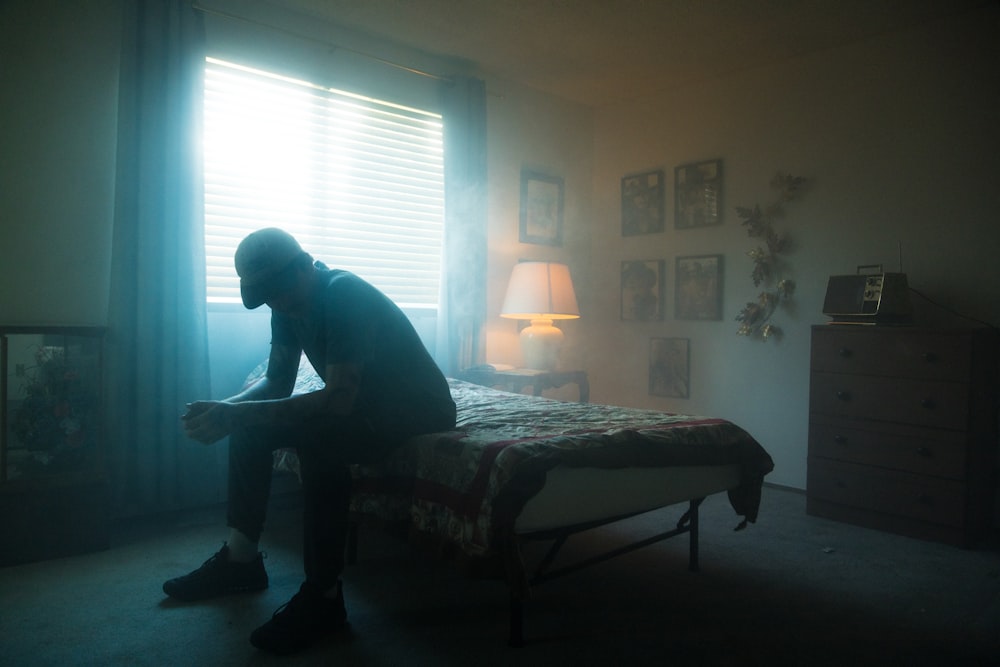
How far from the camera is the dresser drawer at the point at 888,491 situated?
9.48 feet

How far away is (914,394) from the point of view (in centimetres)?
302

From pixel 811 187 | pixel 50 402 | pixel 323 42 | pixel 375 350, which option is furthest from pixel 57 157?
pixel 811 187

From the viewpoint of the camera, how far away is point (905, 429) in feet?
9.97

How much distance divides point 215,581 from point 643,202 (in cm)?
360

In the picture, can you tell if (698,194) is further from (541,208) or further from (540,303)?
(540,303)

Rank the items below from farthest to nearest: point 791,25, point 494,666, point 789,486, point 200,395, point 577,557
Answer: point 789,486, point 791,25, point 200,395, point 577,557, point 494,666

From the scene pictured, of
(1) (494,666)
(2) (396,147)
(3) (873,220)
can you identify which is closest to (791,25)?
(3) (873,220)

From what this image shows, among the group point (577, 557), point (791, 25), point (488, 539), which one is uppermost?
point (791, 25)

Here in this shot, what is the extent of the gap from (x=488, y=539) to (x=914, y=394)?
228 cm

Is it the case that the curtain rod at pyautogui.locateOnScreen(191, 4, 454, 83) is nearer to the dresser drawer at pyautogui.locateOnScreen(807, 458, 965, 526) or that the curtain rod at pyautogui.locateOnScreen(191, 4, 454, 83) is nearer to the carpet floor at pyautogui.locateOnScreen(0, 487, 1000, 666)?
the carpet floor at pyautogui.locateOnScreen(0, 487, 1000, 666)

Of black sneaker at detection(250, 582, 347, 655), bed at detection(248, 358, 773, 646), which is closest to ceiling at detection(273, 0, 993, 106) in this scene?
bed at detection(248, 358, 773, 646)

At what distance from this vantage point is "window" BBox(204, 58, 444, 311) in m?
3.33

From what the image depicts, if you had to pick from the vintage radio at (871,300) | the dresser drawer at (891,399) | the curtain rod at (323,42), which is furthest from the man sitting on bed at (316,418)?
the vintage radio at (871,300)

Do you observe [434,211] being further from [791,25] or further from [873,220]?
[873,220]
